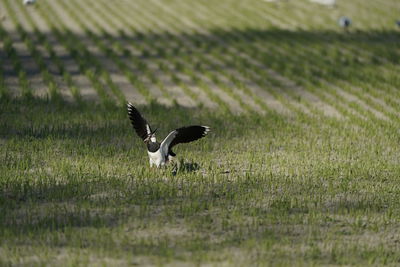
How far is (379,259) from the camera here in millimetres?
5105

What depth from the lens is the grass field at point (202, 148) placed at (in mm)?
5348

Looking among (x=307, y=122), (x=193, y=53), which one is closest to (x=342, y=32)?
(x=193, y=53)

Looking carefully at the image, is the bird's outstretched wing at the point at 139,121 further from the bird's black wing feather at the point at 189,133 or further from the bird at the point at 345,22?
the bird at the point at 345,22

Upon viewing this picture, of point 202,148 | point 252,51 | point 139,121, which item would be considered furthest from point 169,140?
point 252,51

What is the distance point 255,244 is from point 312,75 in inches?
330

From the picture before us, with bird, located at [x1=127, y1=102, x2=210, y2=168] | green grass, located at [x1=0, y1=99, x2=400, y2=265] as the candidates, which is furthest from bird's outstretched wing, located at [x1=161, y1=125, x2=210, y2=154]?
green grass, located at [x1=0, y1=99, x2=400, y2=265]

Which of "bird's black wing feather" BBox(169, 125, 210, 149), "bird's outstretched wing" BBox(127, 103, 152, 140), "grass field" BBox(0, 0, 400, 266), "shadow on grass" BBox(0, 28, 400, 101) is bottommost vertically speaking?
"shadow on grass" BBox(0, 28, 400, 101)

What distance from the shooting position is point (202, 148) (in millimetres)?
8250

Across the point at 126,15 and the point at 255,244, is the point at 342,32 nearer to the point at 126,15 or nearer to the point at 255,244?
the point at 126,15

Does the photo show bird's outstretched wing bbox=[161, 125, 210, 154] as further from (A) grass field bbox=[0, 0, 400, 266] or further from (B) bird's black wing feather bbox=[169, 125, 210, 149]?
(A) grass field bbox=[0, 0, 400, 266]

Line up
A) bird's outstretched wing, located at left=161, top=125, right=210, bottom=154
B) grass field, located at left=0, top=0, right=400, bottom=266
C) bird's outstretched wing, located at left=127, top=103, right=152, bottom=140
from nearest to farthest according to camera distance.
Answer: grass field, located at left=0, top=0, right=400, bottom=266, bird's outstretched wing, located at left=161, top=125, right=210, bottom=154, bird's outstretched wing, located at left=127, top=103, right=152, bottom=140

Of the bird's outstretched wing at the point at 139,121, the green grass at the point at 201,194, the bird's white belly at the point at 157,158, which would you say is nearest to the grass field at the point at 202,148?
the green grass at the point at 201,194

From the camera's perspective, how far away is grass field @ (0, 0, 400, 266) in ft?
17.5

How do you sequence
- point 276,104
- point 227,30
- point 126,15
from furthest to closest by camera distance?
point 126,15 → point 227,30 → point 276,104
